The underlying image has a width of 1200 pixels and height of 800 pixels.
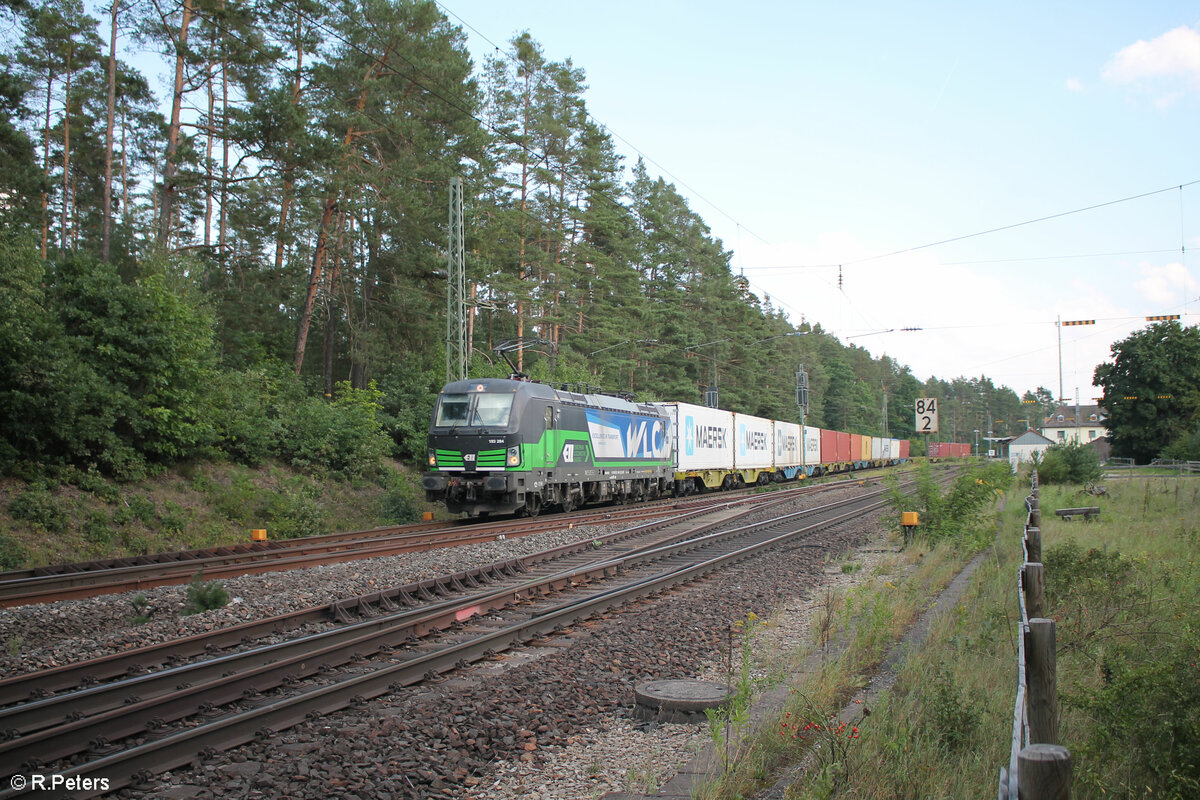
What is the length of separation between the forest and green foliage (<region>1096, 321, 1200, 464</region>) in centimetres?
3821

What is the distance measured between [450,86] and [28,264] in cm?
1500

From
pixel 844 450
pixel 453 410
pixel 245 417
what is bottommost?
pixel 844 450

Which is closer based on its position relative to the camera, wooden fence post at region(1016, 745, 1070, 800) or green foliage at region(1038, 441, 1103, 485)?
wooden fence post at region(1016, 745, 1070, 800)

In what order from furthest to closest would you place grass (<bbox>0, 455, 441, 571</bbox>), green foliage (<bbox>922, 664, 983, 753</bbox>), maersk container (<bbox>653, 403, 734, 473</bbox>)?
maersk container (<bbox>653, 403, 734, 473</bbox>), grass (<bbox>0, 455, 441, 571</bbox>), green foliage (<bbox>922, 664, 983, 753</bbox>)

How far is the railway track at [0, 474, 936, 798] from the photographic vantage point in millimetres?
4586

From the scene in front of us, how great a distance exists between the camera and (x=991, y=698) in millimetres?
5305

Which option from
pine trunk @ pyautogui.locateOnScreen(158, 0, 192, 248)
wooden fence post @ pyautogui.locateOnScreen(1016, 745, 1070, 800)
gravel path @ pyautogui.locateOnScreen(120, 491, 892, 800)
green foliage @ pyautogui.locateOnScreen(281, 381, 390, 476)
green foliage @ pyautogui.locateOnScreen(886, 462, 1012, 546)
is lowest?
gravel path @ pyautogui.locateOnScreen(120, 491, 892, 800)

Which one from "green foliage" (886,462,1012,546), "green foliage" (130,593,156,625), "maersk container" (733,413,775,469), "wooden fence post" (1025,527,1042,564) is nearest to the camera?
"wooden fence post" (1025,527,1042,564)

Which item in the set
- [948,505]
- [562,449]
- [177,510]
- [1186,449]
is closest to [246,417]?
[177,510]

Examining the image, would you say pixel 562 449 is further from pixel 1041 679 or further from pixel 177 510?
pixel 1041 679

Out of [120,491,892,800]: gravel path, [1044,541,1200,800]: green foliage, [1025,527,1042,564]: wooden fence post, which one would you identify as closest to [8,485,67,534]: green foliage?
[120,491,892,800]: gravel path

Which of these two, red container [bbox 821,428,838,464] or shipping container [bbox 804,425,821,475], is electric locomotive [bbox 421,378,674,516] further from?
red container [bbox 821,428,838,464]

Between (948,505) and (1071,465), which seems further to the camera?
(1071,465)

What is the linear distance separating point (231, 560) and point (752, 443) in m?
25.6
